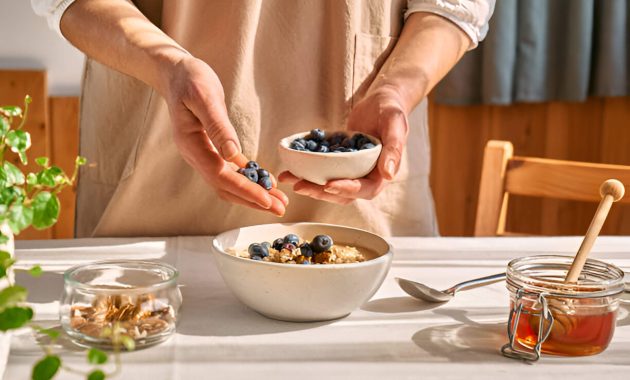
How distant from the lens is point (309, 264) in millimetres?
1001

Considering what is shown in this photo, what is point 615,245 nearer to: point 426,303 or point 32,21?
point 426,303

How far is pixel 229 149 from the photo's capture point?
3.70 feet

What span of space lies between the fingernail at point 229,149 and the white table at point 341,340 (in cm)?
18

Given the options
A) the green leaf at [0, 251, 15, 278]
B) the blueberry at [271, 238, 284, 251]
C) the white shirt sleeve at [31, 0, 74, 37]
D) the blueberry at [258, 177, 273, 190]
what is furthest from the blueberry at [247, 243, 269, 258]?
the white shirt sleeve at [31, 0, 74, 37]

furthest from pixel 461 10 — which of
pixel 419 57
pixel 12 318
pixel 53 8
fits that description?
pixel 12 318

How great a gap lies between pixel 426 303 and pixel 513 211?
7.59 ft

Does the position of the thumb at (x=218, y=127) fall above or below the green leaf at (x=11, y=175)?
above

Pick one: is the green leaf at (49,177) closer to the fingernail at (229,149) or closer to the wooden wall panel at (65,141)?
the fingernail at (229,149)

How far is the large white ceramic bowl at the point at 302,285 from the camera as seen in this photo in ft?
3.23

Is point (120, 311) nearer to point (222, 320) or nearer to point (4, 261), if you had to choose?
point (222, 320)

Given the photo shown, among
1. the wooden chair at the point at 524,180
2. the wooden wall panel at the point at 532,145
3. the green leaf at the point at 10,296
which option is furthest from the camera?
the wooden wall panel at the point at 532,145

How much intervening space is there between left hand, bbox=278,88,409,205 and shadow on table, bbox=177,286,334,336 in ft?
0.70

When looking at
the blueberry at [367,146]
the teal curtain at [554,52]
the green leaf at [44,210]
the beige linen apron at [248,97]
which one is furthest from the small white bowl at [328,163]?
the teal curtain at [554,52]

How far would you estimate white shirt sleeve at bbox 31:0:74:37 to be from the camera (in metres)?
1.42
